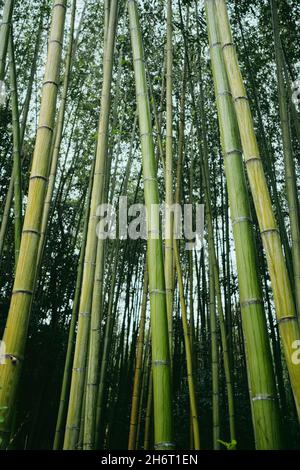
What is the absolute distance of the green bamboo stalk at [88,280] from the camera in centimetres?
178

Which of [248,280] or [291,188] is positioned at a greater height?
[291,188]

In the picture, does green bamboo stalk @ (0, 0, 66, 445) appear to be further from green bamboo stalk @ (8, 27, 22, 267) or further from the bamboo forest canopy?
green bamboo stalk @ (8, 27, 22, 267)

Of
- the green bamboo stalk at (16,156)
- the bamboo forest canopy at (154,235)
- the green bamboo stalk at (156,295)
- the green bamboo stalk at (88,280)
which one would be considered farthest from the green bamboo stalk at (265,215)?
the green bamboo stalk at (16,156)

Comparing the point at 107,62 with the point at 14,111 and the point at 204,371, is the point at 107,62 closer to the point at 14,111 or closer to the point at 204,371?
the point at 14,111

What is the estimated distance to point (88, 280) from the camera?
2.01 meters

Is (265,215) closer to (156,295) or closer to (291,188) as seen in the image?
(156,295)

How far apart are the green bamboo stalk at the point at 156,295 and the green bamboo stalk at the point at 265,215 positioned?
0.34 metres

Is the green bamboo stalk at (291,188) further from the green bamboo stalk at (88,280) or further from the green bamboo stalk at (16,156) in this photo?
the green bamboo stalk at (16,156)

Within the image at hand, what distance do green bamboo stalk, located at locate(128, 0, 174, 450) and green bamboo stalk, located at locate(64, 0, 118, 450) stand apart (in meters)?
0.67

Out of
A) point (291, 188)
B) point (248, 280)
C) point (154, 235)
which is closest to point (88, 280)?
point (154, 235)

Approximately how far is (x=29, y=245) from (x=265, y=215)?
0.75 meters

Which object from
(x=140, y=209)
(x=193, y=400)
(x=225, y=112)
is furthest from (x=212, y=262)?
(x=140, y=209)

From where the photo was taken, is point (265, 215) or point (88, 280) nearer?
point (265, 215)

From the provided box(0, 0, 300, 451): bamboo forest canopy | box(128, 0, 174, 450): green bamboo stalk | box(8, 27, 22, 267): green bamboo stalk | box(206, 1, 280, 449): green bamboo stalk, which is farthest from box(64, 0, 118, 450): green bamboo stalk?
box(206, 1, 280, 449): green bamboo stalk
